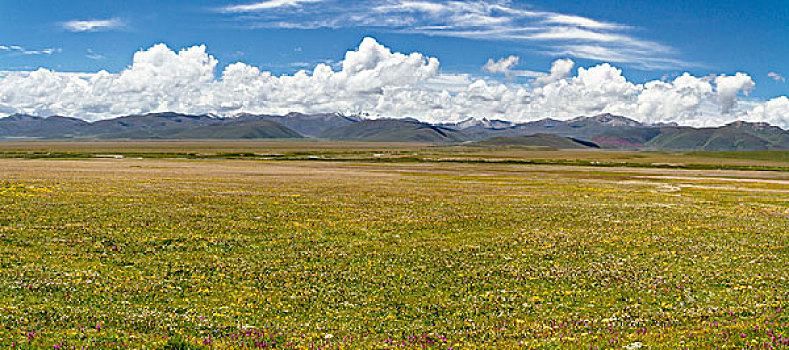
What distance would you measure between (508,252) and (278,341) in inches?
634

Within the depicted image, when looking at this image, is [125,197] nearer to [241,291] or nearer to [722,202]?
[241,291]

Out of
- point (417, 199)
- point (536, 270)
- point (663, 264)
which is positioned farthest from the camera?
point (417, 199)

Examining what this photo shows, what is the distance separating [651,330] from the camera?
16203 mm

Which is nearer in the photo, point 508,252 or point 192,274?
point 192,274

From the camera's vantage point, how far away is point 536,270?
24344mm

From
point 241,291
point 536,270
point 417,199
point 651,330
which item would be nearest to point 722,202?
point 417,199

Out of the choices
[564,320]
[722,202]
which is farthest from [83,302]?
[722,202]

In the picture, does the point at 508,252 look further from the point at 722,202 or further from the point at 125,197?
the point at 722,202

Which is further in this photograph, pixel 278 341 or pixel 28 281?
pixel 28 281

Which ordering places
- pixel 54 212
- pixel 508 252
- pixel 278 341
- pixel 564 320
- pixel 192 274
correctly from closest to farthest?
pixel 278 341, pixel 564 320, pixel 192 274, pixel 508 252, pixel 54 212

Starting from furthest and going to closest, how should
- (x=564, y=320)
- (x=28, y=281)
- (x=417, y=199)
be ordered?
(x=417, y=199) → (x=28, y=281) → (x=564, y=320)


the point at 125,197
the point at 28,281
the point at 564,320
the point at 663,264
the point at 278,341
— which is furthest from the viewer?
the point at 125,197

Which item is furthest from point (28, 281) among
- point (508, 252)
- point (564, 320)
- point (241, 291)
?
point (508, 252)

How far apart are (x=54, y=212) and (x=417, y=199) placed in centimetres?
3018
